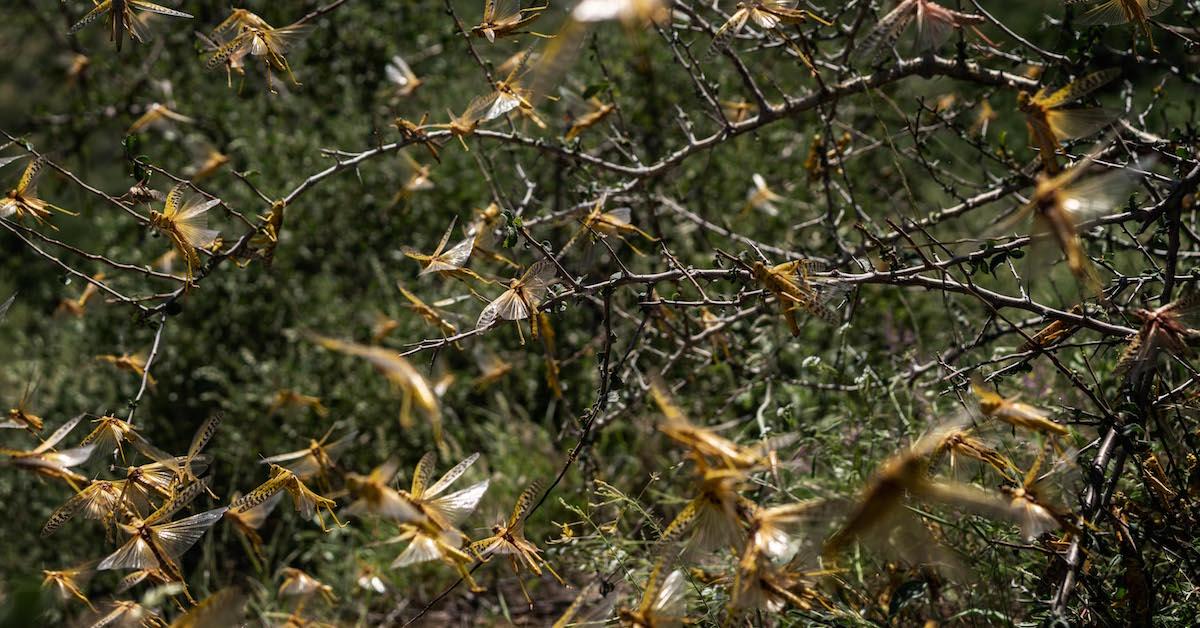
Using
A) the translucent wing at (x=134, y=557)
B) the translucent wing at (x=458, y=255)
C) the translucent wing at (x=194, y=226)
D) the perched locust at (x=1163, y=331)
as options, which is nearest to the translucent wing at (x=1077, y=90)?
the perched locust at (x=1163, y=331)

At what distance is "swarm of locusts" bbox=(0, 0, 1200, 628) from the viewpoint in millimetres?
1295

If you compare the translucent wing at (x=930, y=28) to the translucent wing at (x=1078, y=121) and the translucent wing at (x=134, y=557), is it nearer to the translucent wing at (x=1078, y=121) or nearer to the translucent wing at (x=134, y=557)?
the translucent wing at (x=1078, y=121)

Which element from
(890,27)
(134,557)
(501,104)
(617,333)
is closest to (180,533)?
(134,557)

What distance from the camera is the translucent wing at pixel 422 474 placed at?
4.15 ft

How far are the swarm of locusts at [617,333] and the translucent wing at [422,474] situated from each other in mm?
15

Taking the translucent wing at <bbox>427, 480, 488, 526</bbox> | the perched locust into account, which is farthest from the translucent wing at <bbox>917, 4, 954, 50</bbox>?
the translucent wing at <bbox>427, 480, 488, 526</bbox>

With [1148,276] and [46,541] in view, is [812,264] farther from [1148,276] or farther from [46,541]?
[46,541]

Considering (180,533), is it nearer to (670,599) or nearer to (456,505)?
(456,505)

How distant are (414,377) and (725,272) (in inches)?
25.4

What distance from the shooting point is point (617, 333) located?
2.97 metres

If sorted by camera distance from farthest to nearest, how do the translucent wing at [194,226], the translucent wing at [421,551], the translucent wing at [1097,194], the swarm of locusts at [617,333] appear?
1. the translucent wing at [194,226]
2. the swarm of locusts at [617,333]
3. the translucent wing at [421,551]
4. the translucent wing at [1097,194]

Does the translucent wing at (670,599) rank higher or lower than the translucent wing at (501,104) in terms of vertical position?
lower

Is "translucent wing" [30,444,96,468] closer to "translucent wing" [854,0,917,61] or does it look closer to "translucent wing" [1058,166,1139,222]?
"translucent wing" [854,0,917,61]

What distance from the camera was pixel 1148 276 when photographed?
5.39ft
